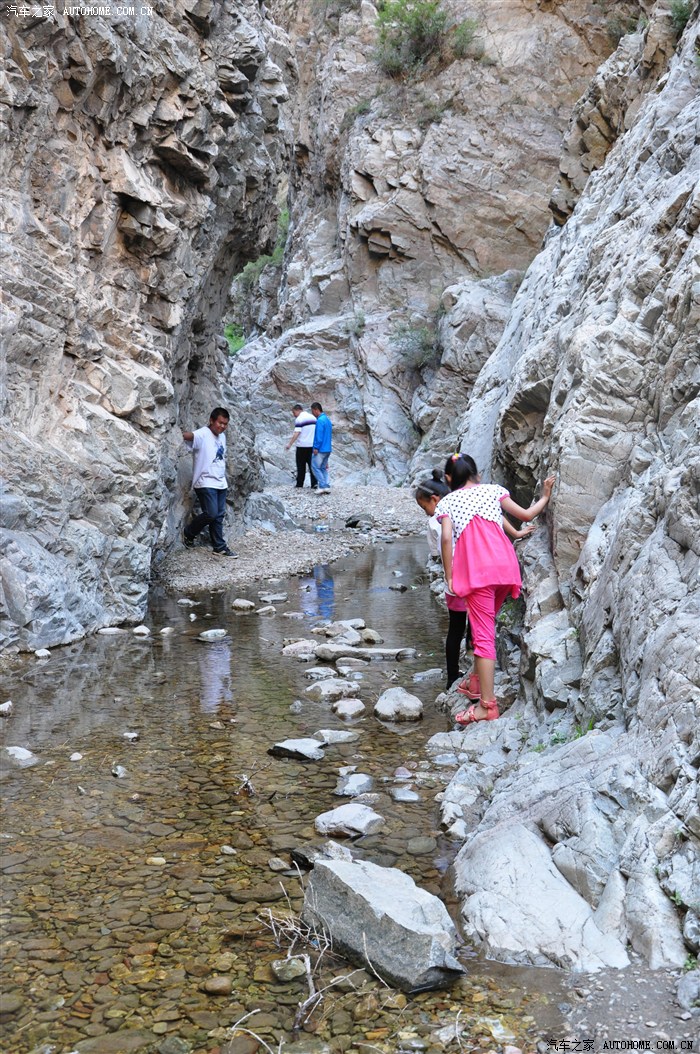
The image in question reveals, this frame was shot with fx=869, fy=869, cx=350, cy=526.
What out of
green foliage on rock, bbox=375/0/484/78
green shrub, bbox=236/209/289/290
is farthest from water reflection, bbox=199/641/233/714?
green shrub, bbox=236/209/289/290

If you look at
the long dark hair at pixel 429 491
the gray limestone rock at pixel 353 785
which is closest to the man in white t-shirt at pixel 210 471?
the long dark hair at pixel 429 491

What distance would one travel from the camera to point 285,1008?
2965 millimetres

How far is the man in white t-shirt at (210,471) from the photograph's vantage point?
12.0 meters

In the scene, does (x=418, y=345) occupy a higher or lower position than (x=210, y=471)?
higher

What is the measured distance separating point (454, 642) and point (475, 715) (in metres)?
0.84

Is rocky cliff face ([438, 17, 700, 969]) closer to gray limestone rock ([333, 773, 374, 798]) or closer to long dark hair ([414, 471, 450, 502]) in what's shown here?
gray limestone rock ([333, 773, 374, 798])

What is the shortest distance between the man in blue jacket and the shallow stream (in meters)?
13.2

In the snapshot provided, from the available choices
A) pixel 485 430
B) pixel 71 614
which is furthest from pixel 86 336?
pixel 485 430

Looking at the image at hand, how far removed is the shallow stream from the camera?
2.87m

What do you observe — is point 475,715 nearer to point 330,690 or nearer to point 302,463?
point 330,690

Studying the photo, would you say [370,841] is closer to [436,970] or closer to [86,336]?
[436,970]

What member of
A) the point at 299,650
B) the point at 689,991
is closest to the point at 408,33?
the point at 299,650

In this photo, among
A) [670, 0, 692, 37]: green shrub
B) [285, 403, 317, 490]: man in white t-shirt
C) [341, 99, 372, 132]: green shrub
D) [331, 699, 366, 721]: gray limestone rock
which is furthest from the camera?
[341, 99, 372, 132]: green shrub

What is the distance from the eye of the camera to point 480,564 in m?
5.69
